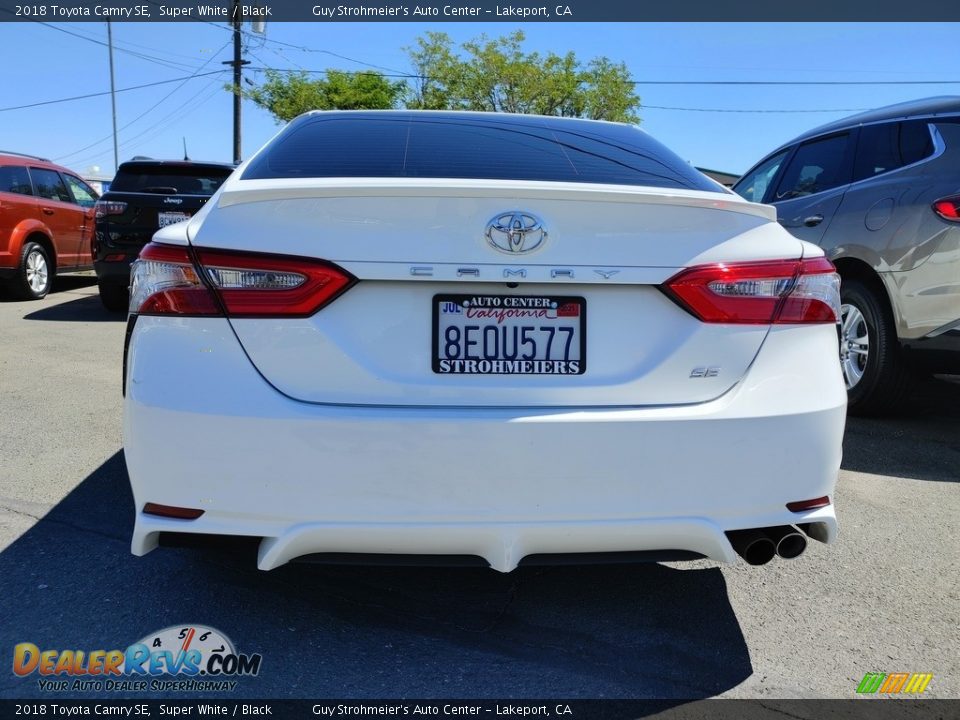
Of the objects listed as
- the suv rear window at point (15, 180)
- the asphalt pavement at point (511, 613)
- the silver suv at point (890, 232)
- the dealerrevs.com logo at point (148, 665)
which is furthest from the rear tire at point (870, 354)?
the suv rear window at point (15, 180)

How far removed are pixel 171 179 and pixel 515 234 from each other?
7.84 m

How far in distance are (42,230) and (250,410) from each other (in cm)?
1024

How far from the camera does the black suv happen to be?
8.46 meters

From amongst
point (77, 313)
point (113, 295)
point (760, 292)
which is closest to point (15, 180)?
point (77, 313)

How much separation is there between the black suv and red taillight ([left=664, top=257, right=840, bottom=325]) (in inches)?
288

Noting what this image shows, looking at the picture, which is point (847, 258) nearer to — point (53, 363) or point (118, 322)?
point (53, 363)

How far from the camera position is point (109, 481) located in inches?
144

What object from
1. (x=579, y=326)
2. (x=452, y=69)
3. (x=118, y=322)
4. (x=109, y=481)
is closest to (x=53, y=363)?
(x=118, y=322)

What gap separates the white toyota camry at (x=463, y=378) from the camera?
1995 mm

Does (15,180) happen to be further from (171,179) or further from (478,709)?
(478,709)

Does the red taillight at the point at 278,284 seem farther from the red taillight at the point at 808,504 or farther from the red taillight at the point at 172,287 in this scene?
the red taillight at the point at 808,504

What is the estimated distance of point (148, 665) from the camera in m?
2.25

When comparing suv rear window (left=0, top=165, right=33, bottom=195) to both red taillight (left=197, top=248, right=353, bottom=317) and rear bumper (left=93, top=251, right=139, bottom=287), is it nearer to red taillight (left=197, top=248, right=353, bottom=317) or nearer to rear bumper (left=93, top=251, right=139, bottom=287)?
rear bumper (left=93, top=251, right=139, bottom=287)

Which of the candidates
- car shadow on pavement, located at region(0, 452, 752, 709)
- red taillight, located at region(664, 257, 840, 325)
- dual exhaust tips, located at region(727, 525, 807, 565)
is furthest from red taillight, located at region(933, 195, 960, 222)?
dual exhaust tips, located at region(727, 525, 807, 565)
